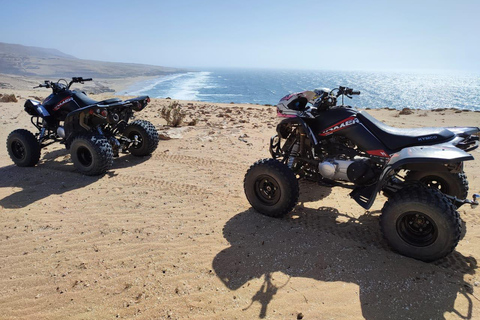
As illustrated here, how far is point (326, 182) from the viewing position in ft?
13.8

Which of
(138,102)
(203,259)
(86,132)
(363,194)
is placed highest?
(138,102)

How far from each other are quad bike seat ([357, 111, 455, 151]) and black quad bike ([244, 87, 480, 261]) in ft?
0.03

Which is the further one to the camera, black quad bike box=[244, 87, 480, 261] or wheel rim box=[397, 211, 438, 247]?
wheel rim box=[397, 211, 438, 247]

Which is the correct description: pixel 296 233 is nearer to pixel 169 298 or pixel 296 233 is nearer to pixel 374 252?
pixel 374 252

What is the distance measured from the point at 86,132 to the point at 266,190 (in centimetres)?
417

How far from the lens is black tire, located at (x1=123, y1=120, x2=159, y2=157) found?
6.97 m

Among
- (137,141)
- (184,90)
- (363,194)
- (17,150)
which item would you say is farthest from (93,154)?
(184,90)

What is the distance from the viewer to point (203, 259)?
11.1 ft

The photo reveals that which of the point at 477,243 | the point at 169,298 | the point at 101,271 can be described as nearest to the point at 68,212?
the point at 101,271

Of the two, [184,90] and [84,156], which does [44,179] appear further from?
[184,90]

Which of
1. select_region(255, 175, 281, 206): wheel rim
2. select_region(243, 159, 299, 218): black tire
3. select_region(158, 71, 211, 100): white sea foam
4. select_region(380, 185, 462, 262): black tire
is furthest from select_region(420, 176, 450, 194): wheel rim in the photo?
select_region(158, 71, 211, 100): white sea foam

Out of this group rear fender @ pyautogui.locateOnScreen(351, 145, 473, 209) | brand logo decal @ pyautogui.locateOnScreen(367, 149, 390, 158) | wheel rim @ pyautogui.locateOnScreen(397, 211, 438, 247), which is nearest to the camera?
rear fender @ pyautogui.locateOnScreen(351, 145, 473, 209)

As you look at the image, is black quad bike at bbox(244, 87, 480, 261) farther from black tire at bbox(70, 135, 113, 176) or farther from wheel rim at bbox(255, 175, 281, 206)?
black tire at bbox(70, 135, 113, 176)

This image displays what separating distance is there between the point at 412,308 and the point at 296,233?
4.95 ft
